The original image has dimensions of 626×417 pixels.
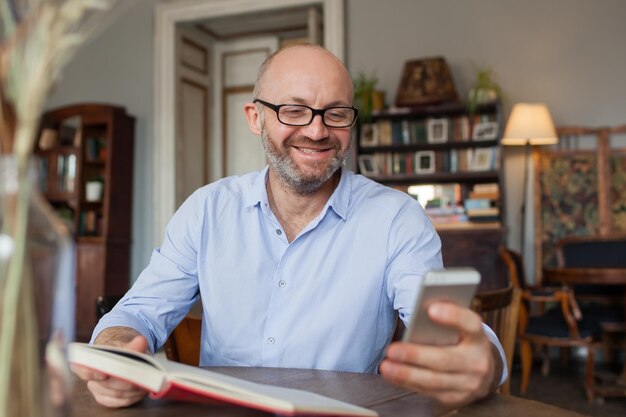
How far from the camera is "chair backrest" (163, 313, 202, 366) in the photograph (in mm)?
1713

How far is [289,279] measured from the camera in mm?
1529

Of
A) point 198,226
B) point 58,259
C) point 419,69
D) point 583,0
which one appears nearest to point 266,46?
point 419,69

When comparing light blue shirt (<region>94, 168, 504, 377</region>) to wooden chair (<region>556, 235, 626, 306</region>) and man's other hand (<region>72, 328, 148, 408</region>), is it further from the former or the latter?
wooden chair (<region>556, 235, 626, 306</region>)

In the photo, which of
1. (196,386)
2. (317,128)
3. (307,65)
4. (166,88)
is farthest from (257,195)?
(166,88)

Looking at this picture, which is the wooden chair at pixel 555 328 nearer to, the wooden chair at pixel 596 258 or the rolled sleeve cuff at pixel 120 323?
the wooden chair at pixel 596 258

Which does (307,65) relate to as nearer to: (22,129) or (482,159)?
(22,129)

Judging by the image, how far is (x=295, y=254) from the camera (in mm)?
1555

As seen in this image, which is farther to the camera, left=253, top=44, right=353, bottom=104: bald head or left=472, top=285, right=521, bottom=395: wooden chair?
left=472, top=285, right=521, bottom=395: wooden chair

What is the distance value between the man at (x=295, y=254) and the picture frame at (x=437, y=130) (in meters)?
3.64

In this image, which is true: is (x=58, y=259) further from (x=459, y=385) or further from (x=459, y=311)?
(x=459, y=385)

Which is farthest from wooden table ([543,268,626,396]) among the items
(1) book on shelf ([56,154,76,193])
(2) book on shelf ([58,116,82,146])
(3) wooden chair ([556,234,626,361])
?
(2) book on shelf ([58,116,82,146])

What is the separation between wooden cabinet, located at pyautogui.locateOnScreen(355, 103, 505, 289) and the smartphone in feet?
13.6

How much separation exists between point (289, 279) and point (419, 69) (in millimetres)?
3947

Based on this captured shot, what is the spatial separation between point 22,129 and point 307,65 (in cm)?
121
